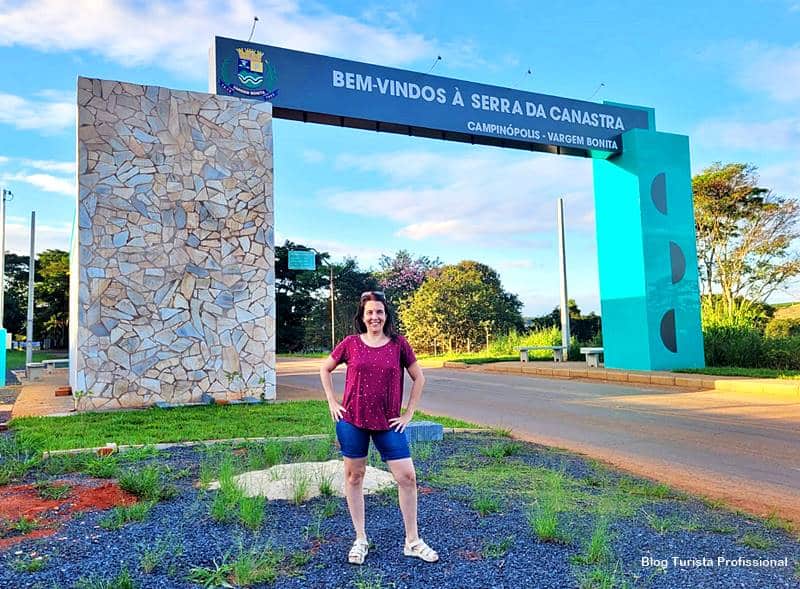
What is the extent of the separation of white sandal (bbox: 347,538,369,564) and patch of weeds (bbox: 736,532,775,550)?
2133mm

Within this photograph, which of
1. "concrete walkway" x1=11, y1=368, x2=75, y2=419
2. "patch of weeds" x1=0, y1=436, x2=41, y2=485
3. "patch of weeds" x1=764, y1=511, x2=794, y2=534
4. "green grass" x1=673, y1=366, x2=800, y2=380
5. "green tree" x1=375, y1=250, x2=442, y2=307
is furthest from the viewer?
"green tree" x1=375, y1=250, x2=442, y2=307

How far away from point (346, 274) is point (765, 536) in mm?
38970

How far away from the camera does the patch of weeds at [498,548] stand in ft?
10.7

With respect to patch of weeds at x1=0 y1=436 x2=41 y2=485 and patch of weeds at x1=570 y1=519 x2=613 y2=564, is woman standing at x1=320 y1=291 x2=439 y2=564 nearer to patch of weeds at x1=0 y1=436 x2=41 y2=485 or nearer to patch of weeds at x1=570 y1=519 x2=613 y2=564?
patch of weeds at x1=570 y1=519 x2=613 y2=564

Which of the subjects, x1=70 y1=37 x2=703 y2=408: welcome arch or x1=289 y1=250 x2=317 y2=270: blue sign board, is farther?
x1=289 y1=250 x2=317 y2=270: blue sign board

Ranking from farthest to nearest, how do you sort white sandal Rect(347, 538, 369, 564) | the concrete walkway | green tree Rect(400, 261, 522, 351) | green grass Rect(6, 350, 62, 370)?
green tree Rect(400, 261, 522, 351) → green grass Rect(6, 350, 62, 370) → the concrete walkway → white sandal Rect(347, 538, 369, 564)

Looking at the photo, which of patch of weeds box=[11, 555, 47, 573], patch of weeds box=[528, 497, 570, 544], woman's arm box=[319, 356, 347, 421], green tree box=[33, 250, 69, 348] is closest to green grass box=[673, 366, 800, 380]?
patch of weeds box=[528, 497, 570, 544]

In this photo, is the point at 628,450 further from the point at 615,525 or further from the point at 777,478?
the point at 615,525

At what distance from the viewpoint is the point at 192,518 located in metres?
3.76

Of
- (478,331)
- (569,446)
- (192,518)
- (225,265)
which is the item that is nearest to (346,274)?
(478,331)

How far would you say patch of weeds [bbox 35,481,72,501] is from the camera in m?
4.29

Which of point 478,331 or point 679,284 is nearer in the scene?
point 679,284

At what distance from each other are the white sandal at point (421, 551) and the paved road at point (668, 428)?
2.70 metres

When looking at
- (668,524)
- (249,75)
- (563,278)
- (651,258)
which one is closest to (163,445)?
(668,524)
